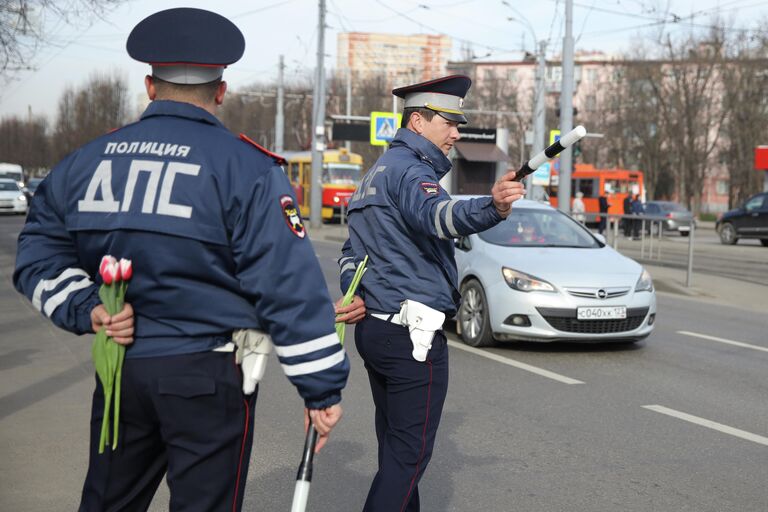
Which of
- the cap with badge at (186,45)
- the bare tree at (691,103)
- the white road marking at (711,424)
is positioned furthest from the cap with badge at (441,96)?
the bare tree at (691,103)

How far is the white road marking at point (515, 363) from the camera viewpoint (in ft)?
26.8

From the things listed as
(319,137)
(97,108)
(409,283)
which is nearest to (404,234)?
(409,283)

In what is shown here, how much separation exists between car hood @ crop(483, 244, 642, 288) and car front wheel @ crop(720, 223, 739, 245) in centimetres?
2388

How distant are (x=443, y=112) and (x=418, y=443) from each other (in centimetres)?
125

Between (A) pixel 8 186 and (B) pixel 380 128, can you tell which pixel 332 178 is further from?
(A) pixel 8 186

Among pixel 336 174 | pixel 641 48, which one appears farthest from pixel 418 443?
pixel 641 48

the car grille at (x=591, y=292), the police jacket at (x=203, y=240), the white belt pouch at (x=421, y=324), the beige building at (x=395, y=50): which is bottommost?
the car grille at (x=591, y=292)

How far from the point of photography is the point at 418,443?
3.59m

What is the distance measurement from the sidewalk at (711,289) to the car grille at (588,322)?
5285 millimetres

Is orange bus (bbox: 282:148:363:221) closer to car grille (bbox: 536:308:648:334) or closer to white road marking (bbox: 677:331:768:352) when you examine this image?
white road marking (bbox: 677:331:768:352)

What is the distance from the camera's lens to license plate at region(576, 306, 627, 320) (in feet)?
30.4

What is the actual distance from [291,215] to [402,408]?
48.9 inches

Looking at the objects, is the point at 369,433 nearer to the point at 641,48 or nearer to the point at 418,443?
the point at 418,443

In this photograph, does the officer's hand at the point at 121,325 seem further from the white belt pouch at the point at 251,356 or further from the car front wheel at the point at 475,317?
the car front wheel at the point at 475,317
